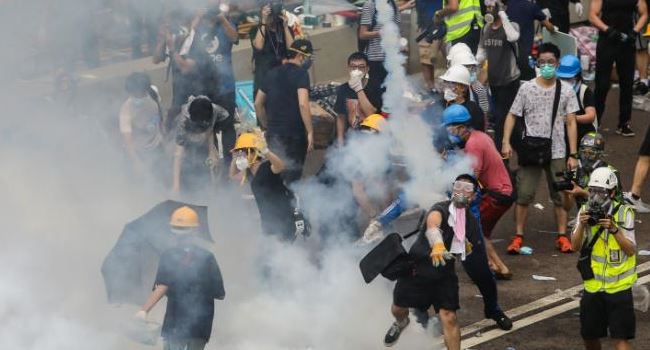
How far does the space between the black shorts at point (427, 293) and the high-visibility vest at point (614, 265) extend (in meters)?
0.98

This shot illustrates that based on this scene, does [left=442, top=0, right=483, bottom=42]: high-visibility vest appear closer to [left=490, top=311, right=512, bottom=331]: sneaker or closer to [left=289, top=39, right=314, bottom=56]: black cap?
[left=289, top=39, right=314, bottom=56]: black cap

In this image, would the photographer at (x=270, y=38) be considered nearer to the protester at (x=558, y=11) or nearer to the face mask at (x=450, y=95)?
the face mask at (x=450, y=95)

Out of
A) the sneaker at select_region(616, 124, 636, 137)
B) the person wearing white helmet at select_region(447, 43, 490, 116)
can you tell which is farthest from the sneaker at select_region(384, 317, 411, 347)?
the sneaker at select_region(616, 124, 636, 137)

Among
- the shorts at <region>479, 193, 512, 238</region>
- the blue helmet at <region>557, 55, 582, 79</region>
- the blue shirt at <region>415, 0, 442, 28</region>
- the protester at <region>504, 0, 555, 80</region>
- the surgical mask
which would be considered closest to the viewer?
the surgical mask

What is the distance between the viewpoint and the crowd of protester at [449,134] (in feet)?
32.7

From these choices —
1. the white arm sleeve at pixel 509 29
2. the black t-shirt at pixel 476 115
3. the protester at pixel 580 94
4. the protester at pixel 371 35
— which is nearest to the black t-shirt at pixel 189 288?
the black t-shirt at pixel 476 115

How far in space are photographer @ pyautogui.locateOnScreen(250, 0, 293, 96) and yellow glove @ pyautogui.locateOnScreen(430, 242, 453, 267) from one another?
13.6 feet

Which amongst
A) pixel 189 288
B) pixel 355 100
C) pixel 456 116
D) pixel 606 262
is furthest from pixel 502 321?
pixel 355 100

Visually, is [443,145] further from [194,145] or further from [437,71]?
[437,71]

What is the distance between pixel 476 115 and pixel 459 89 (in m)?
0.32

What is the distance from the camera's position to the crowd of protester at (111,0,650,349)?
9.98 m

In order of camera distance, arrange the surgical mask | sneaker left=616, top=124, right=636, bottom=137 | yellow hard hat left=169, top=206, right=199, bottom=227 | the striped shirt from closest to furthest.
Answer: yellow hard hat left=169, top=206, right=199, bottom=227 < the surgical mask < the striped shirt < sneaker left=616, top=124, right=636, bottom=137

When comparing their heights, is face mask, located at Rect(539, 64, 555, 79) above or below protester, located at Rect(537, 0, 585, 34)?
above

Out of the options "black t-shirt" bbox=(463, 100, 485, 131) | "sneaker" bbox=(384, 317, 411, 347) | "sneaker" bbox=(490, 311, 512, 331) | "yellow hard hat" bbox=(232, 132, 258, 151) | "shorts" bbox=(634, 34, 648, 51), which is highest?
"yellow hard hat" bbox=(232, 132, 258, 151)
